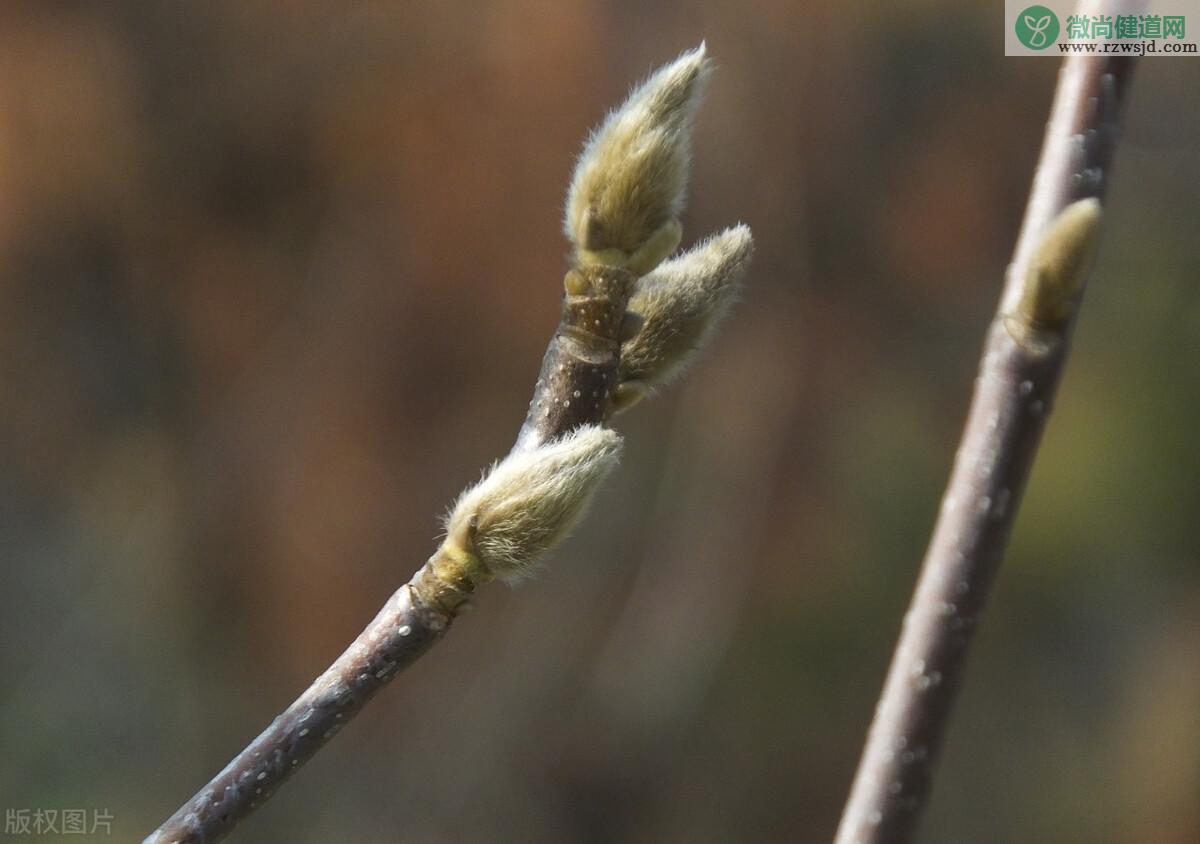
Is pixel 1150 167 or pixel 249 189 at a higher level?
pixel 1150 167

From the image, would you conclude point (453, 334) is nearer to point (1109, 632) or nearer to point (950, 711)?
point (1109, 632)

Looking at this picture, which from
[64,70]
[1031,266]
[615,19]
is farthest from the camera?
[615,19]

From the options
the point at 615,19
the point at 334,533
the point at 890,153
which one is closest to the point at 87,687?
the point at 334,533

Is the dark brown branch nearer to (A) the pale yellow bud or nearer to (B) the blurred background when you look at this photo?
(A) the pale yellow bud

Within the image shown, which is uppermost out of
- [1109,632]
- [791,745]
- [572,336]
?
[572,336]

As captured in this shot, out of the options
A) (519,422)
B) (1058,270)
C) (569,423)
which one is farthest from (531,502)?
(519,422)
